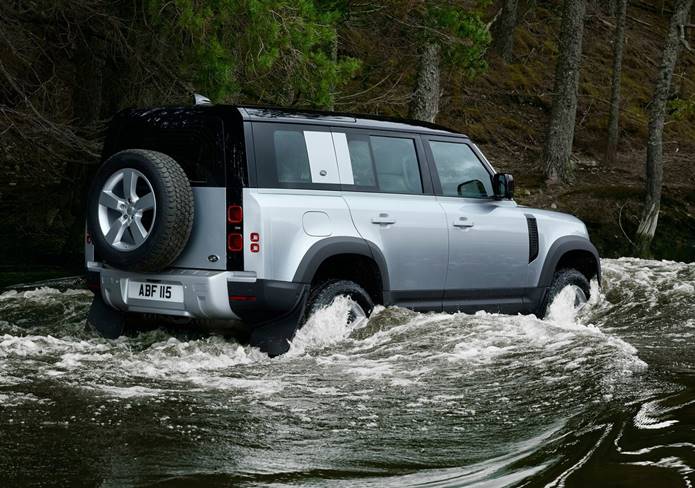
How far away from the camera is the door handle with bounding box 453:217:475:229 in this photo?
28.1 ft

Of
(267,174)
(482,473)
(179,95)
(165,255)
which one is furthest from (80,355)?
(179,95)

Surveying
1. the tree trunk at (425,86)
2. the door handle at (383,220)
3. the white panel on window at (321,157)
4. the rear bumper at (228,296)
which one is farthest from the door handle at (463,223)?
the tree trunk at (425,86)

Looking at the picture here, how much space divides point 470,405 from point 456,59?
11.5 meters

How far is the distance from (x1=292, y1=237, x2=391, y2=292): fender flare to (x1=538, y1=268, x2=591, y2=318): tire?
2.05 meters

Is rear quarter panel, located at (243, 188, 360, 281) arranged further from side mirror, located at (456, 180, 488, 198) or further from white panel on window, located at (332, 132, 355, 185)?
side mirror, located at (456, 180, 488, 198)

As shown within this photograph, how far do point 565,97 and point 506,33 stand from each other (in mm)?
8995

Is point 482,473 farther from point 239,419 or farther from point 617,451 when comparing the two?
point 239,419

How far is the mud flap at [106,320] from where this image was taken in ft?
26.2

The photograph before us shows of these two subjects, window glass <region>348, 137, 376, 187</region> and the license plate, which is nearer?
the license plate

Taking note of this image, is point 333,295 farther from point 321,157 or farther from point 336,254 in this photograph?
point 321,157

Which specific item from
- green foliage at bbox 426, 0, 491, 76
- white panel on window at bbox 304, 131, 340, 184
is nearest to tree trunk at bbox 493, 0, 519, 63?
green foliage at bbox 426, 0, 491, 76

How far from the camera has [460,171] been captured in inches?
350

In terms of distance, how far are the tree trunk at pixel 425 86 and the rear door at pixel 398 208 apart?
419 inches

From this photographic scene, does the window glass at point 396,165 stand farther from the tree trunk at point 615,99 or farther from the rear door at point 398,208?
the tree trunk at point 615,99
